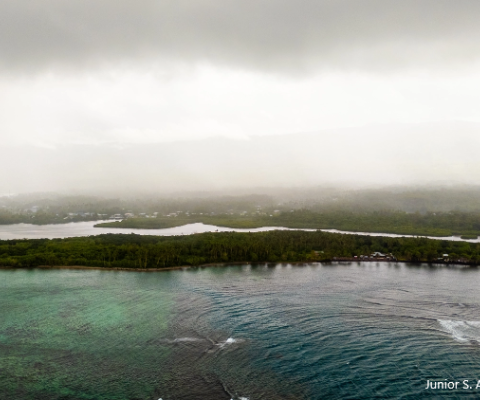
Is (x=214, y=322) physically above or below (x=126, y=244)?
below

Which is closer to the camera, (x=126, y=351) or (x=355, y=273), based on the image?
(x=126, y=351)

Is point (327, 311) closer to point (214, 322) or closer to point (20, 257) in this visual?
point (214, 322)

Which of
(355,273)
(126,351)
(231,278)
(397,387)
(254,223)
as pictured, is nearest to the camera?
(397,387)

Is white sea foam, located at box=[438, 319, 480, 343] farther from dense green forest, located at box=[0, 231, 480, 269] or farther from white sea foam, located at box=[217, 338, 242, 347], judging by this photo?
dense green forest, located at box=[0, 231, 480, 269]

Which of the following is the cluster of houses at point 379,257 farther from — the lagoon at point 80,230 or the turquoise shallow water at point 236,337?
the lagoon at point 80,230

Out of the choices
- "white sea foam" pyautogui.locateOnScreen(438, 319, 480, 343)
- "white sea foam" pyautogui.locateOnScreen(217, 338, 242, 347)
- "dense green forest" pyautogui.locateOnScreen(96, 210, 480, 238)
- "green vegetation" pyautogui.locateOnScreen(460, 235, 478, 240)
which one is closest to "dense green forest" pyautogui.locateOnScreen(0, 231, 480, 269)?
"green vegetation" pyautogui.locateOnScreen(460, 235, 478, 240)

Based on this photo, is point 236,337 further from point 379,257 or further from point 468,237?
point 468,237

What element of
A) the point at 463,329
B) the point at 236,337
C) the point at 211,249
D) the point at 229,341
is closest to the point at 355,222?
the point at 211,249

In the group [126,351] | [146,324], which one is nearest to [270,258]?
[146,324]
